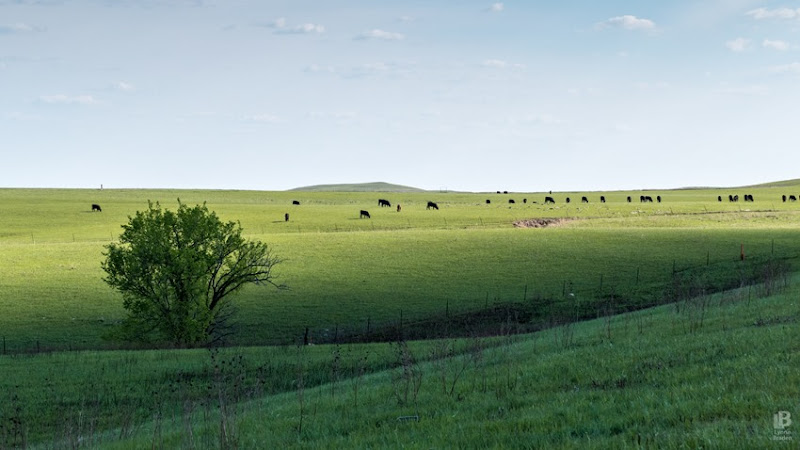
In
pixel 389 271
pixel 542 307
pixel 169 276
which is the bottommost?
pixel 542 307

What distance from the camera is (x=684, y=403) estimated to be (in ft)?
31.2

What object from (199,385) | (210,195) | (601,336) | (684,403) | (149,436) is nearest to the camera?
(684,403)

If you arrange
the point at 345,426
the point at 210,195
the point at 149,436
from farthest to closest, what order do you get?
the point at 210,195, the point at 149,436, the point at 345,426

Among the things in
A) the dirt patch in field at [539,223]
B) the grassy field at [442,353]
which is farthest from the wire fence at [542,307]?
the dirt patch in field at [539,223]

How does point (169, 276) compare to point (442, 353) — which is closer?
point (442, 353)

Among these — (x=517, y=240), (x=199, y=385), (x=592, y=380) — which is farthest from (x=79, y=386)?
(x=517, y=240)

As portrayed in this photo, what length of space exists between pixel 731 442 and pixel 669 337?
31.1ft

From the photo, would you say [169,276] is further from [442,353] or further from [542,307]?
[442,353]

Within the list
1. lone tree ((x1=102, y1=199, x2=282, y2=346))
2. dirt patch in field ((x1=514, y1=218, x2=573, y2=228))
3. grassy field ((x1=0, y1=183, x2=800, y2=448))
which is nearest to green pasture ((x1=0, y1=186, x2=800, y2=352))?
grassy field ((x1=0, y1=183, x2=800, y2=448))

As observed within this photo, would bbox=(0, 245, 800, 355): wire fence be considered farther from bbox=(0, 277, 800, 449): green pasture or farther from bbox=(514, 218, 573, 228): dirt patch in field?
bbox=(514, 218, 573, 228): dirt patch in field

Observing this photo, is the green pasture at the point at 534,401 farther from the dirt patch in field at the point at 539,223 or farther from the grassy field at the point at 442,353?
the dirt patch in field at the point at 539,223

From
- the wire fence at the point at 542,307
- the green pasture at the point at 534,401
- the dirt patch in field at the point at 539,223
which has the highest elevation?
the dirt patch in field at the point at 539,223

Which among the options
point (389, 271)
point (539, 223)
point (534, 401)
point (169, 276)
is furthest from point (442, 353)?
point (539, 223)

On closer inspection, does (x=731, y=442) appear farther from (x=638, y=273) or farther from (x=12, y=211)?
(x=12, y=211)
